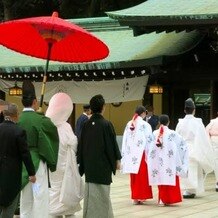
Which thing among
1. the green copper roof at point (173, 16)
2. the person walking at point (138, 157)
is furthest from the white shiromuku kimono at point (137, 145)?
the green copper roof at point (173, 16)

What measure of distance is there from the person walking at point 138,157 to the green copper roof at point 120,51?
5.37 meters

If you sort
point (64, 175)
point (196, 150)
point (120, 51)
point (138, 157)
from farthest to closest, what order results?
point (120, 51)
point (196, 150)
point (138, 157)
point (64, 175)

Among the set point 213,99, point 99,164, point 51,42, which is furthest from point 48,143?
point 213,99

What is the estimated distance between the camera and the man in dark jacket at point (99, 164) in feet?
26.9

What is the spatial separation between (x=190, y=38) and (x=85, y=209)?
10.2 metres

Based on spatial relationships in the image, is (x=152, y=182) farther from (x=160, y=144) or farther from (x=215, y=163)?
(x=215, y=163)

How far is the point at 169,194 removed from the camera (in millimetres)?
10852

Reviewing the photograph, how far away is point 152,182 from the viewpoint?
11.0m

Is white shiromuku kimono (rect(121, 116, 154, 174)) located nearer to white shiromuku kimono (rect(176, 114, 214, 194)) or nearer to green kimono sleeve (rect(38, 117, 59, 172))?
white shiromuku kimono (rect(176, 114, 214, 194))

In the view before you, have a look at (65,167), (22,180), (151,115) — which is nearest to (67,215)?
(65,167)

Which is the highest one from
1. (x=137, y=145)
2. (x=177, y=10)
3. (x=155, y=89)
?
(x=177, y=10)

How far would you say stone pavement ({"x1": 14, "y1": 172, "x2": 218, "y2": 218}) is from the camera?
982cm

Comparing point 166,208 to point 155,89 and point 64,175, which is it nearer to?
point 64,175

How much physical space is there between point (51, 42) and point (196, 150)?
4.48 metres
